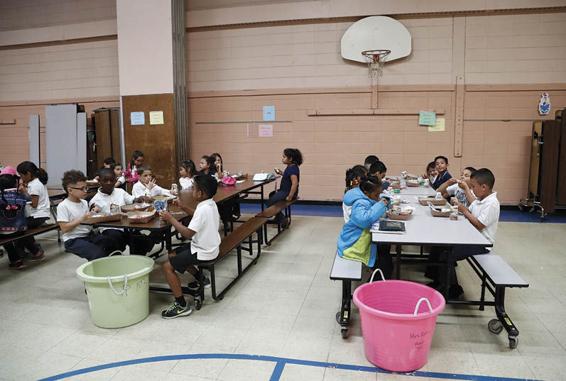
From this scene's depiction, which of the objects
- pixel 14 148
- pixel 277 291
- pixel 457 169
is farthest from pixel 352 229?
pixel 14 148

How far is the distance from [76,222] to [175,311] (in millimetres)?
1107

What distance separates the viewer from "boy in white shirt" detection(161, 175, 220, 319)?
318 cm

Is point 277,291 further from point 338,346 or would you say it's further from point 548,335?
point 548,335

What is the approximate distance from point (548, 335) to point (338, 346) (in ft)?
4.88

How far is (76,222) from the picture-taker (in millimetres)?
3494

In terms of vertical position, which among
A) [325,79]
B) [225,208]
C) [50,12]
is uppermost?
[50,12]

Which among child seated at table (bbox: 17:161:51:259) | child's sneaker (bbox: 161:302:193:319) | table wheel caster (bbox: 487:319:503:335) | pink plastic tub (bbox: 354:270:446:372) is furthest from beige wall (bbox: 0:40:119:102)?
table wheel caster (bbox: 487:319:503:335)

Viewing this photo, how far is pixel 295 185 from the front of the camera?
579cm

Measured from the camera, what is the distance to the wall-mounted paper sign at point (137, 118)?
25.6 ft

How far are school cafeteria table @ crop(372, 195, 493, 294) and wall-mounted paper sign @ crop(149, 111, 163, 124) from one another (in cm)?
550

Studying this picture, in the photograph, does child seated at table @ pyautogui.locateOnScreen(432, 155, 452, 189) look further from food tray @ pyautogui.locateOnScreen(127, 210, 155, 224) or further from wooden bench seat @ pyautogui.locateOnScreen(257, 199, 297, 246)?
food tray @ pyautogui.locateOnScreen(127, 210, 155, 224)

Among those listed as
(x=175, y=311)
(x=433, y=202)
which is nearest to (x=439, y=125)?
(x=433, y=202)

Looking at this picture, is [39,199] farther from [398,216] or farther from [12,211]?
[398,216]

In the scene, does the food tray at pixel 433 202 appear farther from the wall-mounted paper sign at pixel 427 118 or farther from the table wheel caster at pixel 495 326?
the wall-mounted paper sign at pixel 427 118
